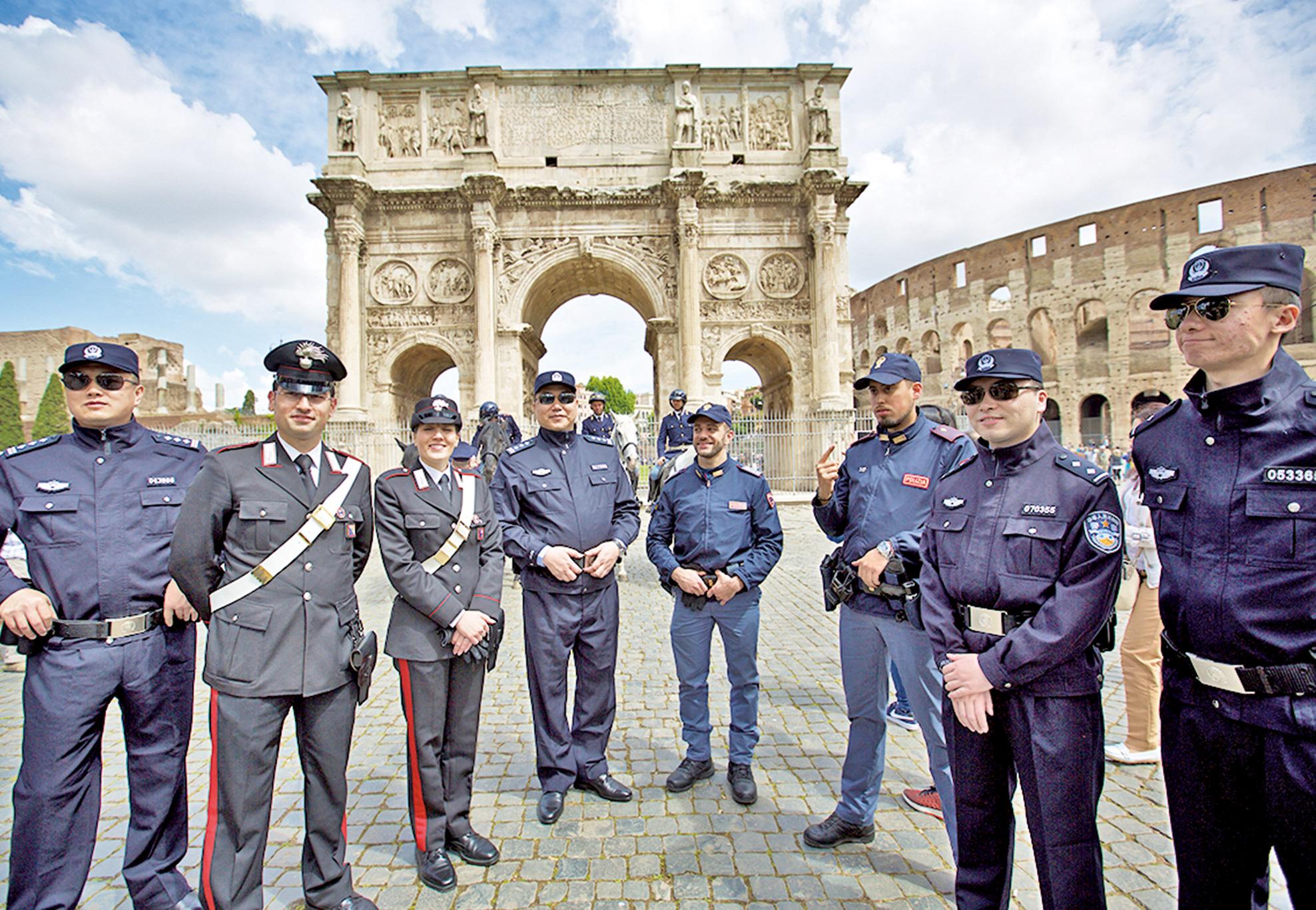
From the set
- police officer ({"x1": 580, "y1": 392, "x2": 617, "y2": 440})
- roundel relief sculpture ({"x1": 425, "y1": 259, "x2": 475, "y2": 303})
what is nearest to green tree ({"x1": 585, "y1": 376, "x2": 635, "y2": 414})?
roundel relief sculpture ({"x1": 425, "y1": 259, "x2": 475, "y2": 303})

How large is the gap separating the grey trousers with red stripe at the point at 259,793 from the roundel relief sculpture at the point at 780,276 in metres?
20.6

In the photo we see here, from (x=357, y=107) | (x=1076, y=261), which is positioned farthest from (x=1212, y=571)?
(x=1076, y=261)

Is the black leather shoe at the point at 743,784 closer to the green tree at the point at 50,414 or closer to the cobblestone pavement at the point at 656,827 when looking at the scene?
the cobblestone pavement at the point at 656,827

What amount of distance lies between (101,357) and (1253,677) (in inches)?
176

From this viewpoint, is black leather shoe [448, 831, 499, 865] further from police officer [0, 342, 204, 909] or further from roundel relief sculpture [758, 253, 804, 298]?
roundel relief sculpture [758, 253, 804, 298]

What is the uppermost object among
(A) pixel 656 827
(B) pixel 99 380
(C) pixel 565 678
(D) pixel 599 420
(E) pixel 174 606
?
(D) pixel 599 420

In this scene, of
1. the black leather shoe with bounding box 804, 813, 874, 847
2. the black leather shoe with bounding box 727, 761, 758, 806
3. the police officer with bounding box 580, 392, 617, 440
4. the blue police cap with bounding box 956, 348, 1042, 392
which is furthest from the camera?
the police officer with bounding box 580, 392, 617, 440

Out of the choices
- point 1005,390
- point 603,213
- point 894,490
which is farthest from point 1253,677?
point 603,213

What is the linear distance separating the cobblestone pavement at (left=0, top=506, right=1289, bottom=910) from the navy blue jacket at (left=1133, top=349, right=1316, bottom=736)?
1627 millimetres

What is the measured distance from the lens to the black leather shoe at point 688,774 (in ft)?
12.5

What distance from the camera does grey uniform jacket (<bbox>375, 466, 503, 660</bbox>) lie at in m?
3.14

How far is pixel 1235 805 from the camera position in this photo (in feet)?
6.52

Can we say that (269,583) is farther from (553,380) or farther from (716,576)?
(716,576)

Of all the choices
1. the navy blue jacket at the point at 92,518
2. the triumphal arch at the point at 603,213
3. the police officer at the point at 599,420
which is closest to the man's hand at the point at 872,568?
the navy blue jacket at the point at 92,518
